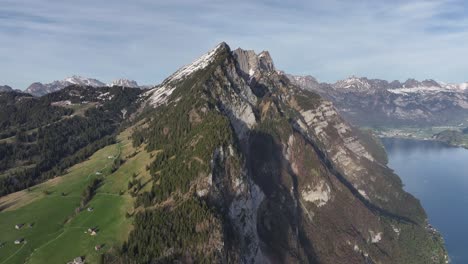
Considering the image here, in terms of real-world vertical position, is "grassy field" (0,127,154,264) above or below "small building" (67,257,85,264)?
above

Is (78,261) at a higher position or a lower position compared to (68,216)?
lower

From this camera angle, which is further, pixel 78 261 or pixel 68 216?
pixel 68 216

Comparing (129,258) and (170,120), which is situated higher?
(170,120)

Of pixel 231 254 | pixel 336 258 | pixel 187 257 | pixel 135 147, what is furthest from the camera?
pixel 336 258

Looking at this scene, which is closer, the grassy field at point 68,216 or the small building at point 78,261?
the small building at point 78,261

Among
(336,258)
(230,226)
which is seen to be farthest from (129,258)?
(336,258)

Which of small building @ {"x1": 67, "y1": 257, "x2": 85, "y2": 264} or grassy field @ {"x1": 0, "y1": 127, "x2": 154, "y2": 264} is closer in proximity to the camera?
small building @ {"x1": 67, "y1": 257, "x2": 85, "y2": 264}

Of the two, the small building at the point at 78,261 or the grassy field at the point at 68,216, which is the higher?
the grassy field at the point at 68,216

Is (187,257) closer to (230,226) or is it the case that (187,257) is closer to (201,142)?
(230,226)
